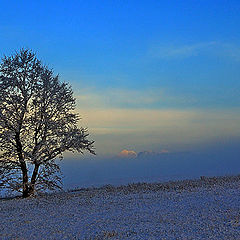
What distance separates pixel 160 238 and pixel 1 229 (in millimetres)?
6484

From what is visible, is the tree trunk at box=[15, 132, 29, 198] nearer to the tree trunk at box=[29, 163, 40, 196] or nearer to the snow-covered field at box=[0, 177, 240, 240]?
the tree trunk at box=[29, 163, 40, 196]

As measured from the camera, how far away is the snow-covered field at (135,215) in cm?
1083

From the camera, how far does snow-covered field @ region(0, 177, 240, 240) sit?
1083 cm

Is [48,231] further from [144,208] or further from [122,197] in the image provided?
[122,197]

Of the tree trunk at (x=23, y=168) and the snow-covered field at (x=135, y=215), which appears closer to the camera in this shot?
the snow-covered field at (x=135, y=215)

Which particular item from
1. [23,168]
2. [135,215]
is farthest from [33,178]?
[135,215]

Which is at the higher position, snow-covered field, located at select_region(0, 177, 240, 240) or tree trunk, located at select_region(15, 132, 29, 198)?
tree trunk, located at select_region(15, 132, 29, 198)

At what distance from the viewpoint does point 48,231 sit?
12.1 m

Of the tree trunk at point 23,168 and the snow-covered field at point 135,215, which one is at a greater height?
the tree trunk at point 23,168

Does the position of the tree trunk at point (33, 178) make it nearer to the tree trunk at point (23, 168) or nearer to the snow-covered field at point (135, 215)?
the tree trunk at point (23, 168)

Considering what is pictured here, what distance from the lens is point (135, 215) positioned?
13.6 meters

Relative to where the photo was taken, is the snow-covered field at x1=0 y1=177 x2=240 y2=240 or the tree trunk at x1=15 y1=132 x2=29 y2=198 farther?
the tree trunk at x1=15 y1=132 x2=29 y2=198

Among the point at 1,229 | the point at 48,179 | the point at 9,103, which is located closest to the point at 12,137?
the point at 9,103

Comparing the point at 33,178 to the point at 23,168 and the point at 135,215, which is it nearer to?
the point at 23,168
